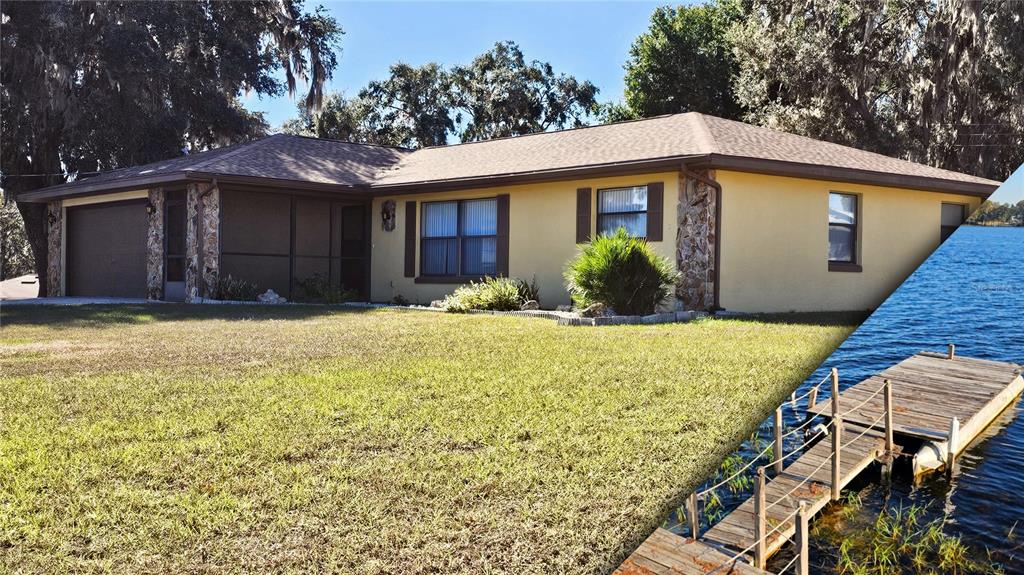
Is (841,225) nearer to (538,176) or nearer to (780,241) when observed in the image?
(780,241)

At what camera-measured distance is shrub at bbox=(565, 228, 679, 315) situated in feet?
32.0

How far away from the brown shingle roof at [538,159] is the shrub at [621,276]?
1702 millimetres

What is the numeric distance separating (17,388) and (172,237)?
11.2m

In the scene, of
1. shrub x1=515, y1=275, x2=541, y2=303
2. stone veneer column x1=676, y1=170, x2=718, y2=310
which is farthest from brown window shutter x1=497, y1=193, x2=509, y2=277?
stone veneer column x1=676, y1=170, x2=718, y2=310

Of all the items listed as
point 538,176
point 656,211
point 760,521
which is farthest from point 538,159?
point 760,521

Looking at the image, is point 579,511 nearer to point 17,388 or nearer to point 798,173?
point 17,388

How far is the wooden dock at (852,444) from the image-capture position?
838mm

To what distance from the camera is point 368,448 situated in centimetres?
354

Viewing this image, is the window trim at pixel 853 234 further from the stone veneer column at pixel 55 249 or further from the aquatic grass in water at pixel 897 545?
the stone veneer column at pixel 55 249

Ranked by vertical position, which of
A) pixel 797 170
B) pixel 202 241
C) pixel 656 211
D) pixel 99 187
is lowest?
pixel 202 241


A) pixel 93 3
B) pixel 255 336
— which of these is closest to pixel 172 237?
pixel 93 3

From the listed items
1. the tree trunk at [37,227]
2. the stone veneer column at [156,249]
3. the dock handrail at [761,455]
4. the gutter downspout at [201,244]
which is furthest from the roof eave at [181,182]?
the dock handrail at [761,455]

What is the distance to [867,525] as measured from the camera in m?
0.95

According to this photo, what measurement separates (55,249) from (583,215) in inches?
514
